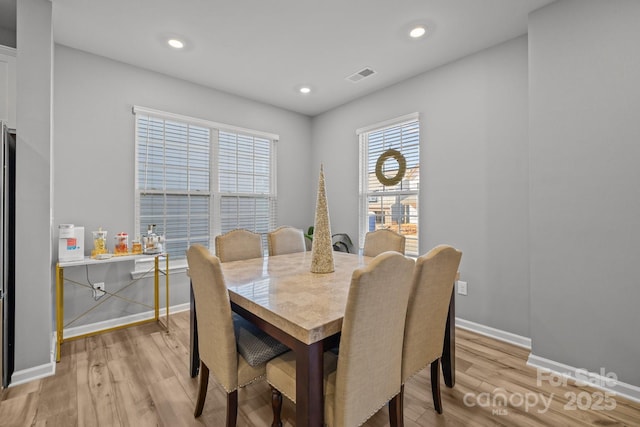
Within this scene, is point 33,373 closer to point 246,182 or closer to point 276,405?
point 276,405

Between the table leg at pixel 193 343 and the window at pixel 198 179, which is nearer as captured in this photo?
the table leg at pixel 193 343

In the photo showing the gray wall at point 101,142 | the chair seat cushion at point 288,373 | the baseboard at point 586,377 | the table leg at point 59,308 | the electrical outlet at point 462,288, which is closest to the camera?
the chair seat cushion at point 288,373

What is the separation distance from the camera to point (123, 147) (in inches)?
120

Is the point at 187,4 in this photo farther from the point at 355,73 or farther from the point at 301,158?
the point at 301,158

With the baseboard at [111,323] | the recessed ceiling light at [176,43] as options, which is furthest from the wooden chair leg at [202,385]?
the recessed ceiling light at [176,43]

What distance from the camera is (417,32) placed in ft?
8.36

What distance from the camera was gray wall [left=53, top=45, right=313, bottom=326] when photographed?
273cm

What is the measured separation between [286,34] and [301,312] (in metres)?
2.40

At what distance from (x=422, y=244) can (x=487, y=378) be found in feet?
→ 4.82

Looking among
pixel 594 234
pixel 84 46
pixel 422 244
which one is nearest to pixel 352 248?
pixel 422 244

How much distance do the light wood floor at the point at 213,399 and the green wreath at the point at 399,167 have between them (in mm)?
1967

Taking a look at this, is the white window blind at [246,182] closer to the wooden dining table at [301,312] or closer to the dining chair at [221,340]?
the wooden dining table at [301,312]

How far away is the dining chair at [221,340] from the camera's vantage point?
1.37m

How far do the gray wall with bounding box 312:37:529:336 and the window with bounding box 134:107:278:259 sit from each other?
2.03 m
